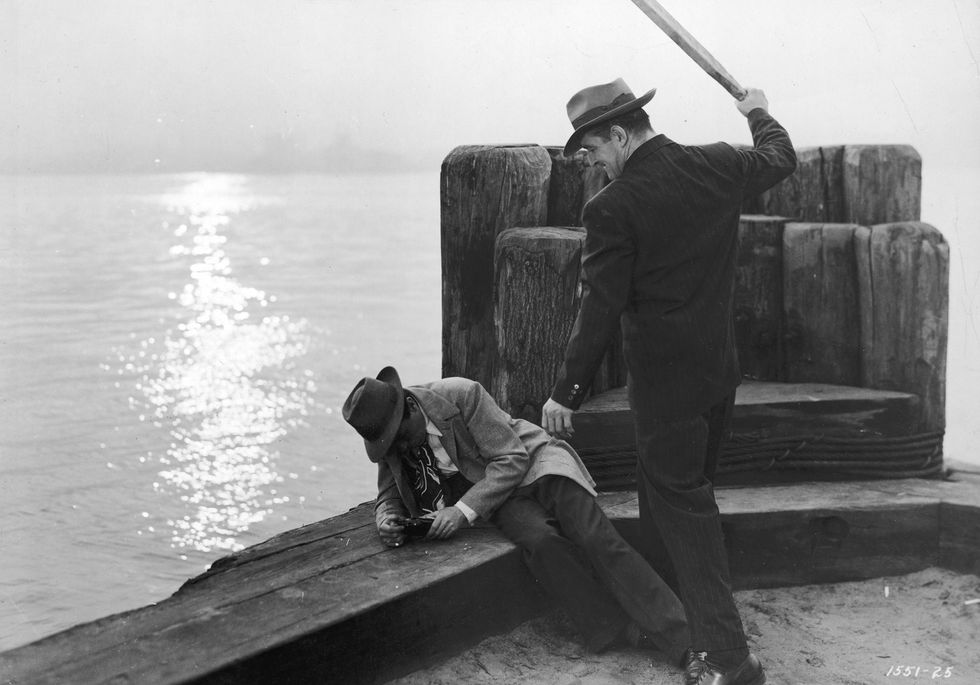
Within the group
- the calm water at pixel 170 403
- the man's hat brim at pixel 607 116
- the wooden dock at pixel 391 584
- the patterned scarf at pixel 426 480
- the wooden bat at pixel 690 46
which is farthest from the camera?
the calm water at pixel 170 403

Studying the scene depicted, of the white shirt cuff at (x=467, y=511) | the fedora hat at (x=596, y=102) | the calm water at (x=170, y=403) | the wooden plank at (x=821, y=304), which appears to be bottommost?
the calm water at (x=170, y=403)

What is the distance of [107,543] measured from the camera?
11.5m

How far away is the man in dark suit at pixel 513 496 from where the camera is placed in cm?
361

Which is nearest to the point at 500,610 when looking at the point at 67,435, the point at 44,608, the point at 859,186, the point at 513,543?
the point at 513,543

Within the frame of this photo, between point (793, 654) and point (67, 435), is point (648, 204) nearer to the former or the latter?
point (793, 654)

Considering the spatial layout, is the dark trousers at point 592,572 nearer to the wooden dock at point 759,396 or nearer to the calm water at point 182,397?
the wooden dock at point 759,396

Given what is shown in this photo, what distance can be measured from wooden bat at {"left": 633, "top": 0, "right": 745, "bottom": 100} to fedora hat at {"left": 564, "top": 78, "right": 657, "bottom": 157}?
511mm

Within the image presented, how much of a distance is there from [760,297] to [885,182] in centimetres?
73

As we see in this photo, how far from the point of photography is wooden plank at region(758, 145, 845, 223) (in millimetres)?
4625

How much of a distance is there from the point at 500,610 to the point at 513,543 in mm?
238

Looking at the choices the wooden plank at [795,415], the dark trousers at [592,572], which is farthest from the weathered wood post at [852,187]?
the dark trousers at [592,572]

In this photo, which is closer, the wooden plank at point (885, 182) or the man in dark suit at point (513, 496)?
the man in dark suit at point (513, 496)

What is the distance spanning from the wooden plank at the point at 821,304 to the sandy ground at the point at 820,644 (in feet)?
3.08

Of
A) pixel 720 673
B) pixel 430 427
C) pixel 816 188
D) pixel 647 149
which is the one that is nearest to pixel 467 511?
pixel 430 427
